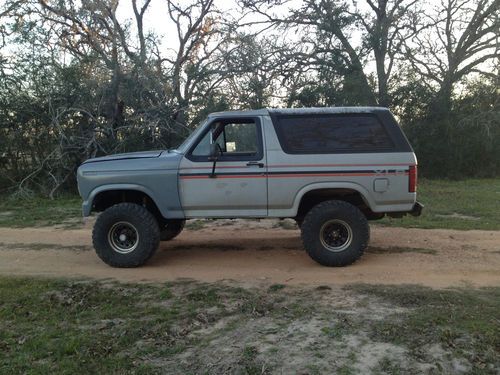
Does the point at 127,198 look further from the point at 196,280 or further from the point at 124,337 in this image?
the point at 124,337

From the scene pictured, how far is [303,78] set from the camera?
1761 centimetres

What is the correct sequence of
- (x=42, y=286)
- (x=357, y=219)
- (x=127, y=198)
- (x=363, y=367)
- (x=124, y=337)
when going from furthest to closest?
A: (x=127, y=198) → (x=357, y=219) → (x=42, y=286) → (x=124, y=337) → (x=363, y=367)

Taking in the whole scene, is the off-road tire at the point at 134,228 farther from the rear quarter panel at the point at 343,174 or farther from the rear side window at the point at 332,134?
the rear side window at the point at 332,134

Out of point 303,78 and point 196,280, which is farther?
point 303,78

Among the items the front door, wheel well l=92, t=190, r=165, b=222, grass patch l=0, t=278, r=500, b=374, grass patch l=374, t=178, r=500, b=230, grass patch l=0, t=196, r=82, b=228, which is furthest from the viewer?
grass patch l=0, t=196, r=82, b=228

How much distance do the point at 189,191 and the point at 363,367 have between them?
11.8 feet

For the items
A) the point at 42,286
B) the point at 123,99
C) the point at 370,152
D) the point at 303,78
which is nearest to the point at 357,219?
the point at 370,152

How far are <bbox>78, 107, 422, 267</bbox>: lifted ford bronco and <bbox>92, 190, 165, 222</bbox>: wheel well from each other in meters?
0.18

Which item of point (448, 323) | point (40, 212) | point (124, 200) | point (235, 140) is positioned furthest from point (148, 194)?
point (40, 212)

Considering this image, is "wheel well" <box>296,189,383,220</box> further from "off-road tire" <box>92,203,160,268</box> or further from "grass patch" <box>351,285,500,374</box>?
"off-road tire" <box>92,203,160,268</box>

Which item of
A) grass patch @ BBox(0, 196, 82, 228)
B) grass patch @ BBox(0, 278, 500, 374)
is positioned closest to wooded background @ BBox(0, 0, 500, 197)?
grass patch @ BBox(0, 196, 82, 228)

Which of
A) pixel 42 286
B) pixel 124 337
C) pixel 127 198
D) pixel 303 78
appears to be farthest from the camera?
pixel 303 78

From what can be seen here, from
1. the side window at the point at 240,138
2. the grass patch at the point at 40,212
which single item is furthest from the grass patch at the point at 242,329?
the grass patch at the point at 40,212

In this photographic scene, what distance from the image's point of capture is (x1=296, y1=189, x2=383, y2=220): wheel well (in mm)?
6566
